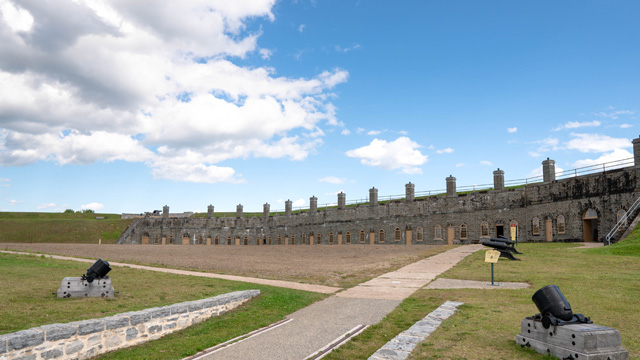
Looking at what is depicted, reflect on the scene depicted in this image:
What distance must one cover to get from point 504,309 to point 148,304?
9.25 m

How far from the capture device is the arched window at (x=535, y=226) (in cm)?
3362

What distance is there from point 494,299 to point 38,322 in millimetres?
11253

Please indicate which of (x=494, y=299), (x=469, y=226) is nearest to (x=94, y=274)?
(x=494, y=299)

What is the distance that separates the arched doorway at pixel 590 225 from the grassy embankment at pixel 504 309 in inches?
540

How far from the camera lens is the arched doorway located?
1193 inches

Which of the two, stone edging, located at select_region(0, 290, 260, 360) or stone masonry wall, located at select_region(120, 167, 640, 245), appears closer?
stone edging, located at select_region(0, 290, 260, 360)

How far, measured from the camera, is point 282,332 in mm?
9203

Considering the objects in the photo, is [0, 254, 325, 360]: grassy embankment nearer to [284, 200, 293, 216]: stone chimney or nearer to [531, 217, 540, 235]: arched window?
[531, 217, 540, 235]: arched window

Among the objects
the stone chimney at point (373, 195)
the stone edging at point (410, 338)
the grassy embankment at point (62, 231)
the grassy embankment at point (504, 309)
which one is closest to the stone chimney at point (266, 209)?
the stone chimney at point (373, 195)

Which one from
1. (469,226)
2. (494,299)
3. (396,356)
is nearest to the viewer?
(396,356)

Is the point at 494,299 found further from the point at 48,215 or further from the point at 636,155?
the point at 48,215

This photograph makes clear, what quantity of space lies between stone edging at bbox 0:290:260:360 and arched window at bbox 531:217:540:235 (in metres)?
31.5

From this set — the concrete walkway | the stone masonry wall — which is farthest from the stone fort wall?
the concrete walkway

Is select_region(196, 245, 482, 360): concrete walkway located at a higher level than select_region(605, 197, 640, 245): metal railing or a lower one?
lower
